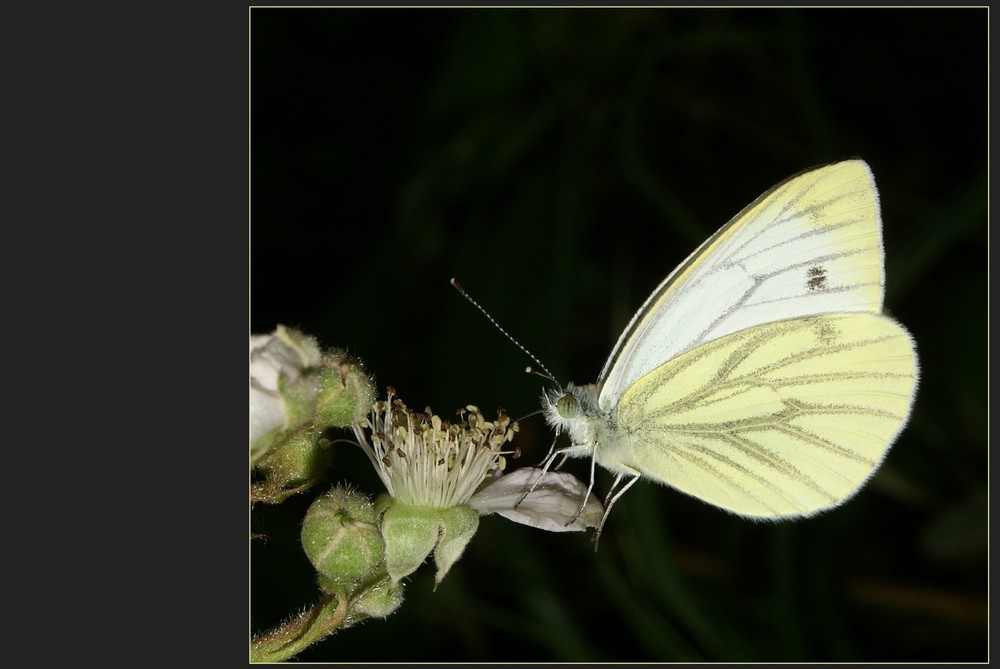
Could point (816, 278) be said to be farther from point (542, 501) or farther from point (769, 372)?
point (542, 501)

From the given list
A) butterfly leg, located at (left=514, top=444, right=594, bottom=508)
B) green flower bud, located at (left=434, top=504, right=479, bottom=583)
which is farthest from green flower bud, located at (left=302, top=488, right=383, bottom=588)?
butterfly leg, located at (left=514, top=444, right=594, bottom=508)

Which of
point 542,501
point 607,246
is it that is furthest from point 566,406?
point 607,246

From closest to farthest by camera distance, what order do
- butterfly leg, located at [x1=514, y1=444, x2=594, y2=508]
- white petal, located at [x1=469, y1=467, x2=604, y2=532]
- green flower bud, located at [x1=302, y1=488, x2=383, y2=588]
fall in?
green flower bud, located at [x1=302, y1=488, x2=383, y2=588] < white petal, located at [x1=469, y1=467, x2=604, y2=532] < butterfly leg, located at [x1=514, y1=444, x2=594, y2=508]

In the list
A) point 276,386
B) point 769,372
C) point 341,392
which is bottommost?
point 769,372

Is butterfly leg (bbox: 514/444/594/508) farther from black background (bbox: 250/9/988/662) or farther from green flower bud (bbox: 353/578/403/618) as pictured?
black background (bbox: 250/9/988/662)

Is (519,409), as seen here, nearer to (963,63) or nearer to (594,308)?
(594,308)

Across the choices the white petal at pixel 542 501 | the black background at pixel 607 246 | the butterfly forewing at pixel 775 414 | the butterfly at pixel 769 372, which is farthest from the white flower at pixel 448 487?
the black background at pixel 607 246

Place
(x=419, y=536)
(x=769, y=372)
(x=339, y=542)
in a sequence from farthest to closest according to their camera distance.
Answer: (x=769, y=372) < (x=419, y=536) < (x=339, y=542)

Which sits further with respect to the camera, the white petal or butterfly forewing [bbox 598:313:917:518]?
butterfly forewing [bbox 598:313:917:518]
